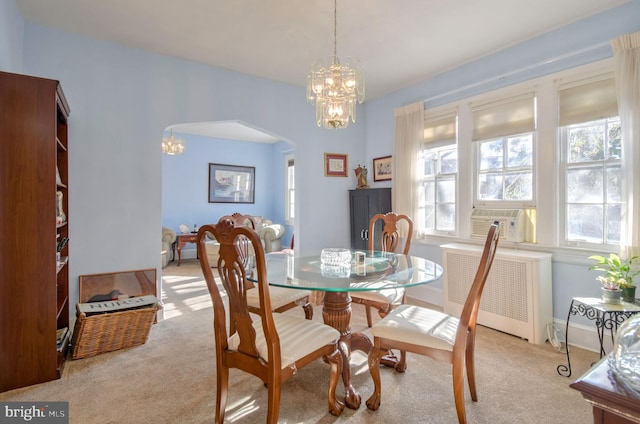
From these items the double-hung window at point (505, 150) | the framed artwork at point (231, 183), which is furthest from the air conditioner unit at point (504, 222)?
the framed artwork at point (231, 183)

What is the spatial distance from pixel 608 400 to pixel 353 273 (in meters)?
1.42

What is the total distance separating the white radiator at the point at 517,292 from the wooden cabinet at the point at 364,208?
1.31m

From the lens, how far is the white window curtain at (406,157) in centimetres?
397

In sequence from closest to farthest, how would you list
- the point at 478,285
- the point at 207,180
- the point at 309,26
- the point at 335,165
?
the point at 478,285 → the point at 309,26 → the point at 335,165 → the point at 207,180

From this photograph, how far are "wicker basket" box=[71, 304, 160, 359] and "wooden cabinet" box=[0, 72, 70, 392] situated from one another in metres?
0.24

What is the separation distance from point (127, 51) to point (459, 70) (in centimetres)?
344

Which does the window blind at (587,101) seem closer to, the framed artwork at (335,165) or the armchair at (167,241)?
the framed artwork at (335,165)

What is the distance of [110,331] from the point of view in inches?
100

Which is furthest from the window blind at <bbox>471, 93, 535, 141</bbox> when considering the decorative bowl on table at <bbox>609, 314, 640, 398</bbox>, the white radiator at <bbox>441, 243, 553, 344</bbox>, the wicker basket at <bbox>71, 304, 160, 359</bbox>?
the wicker basket at <bbox>71, 304, 160, 359</bbox>

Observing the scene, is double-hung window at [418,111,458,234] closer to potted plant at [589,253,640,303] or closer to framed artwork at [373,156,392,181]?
framed artwork at [373,156,392,181]

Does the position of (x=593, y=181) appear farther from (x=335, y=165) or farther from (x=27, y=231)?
(x=27, y=231)

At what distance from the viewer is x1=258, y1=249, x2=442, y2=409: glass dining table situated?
5.65 feet

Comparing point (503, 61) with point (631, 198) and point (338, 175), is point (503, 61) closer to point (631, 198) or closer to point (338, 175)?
point (631, 198)

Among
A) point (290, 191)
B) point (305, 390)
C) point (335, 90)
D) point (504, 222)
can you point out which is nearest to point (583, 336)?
point (504, 222)
